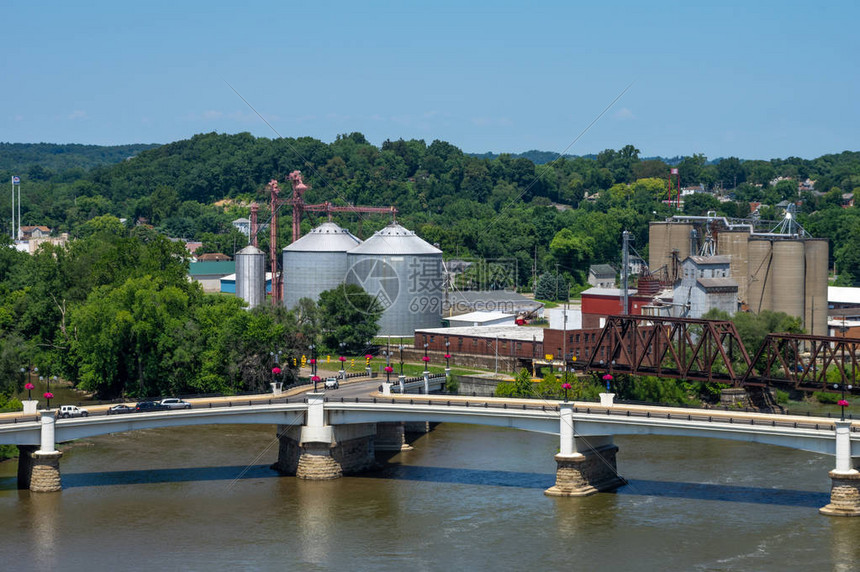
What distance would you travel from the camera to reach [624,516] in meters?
79.4

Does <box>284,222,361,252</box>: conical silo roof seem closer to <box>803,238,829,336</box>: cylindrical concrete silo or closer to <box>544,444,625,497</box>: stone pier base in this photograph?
<box>803,238,829,336</box>: cylindrical concrete silo

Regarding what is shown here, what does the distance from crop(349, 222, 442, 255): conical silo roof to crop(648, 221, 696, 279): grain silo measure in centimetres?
2710

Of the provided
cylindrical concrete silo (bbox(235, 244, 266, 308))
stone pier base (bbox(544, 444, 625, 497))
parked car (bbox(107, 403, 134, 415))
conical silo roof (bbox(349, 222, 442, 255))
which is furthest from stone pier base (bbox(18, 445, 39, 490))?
cylindrical concrete silo (bbox(235, 244, 266, 308))

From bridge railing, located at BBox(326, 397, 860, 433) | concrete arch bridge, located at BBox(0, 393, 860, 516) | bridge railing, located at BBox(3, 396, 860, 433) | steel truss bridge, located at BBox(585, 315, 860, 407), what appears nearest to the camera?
concrete arch bridge, located at BBox(0, 393, 860, 516)

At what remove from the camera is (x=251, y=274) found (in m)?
172

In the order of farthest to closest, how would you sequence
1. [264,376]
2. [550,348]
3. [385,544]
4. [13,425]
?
[550,348] → [264,376] → [13,425] → [385,544]

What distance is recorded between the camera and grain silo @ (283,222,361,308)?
163m

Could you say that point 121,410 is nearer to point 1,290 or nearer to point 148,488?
point 148,488

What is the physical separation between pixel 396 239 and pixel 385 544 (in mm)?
86432

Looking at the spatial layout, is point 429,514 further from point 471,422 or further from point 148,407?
point 148,407

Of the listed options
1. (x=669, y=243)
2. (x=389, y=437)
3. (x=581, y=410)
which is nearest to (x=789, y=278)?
(x=669, y=243)

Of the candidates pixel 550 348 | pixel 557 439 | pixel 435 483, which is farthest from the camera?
pixel 550 348

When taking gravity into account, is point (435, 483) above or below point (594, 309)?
below

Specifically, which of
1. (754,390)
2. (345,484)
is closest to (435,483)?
(345,484)
